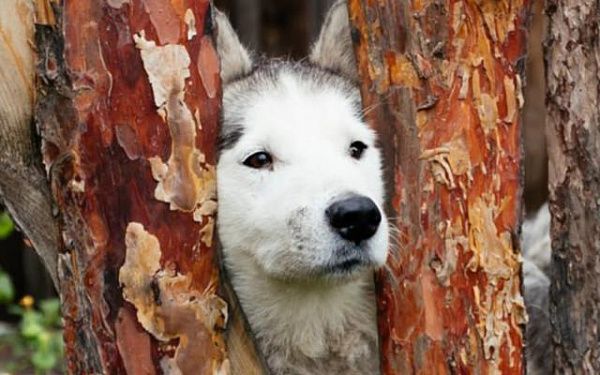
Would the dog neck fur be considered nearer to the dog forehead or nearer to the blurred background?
the dog forehead

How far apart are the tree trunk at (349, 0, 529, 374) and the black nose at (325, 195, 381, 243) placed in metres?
0.25

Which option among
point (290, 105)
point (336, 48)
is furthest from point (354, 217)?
point (336, 48)

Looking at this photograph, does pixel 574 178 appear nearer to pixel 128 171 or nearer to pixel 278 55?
pixel 128 171

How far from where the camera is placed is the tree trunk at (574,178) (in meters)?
4.78

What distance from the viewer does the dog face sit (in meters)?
4.41

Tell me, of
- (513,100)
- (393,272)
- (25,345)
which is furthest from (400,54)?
(25,345)

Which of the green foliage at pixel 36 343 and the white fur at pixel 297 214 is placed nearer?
the white fur at pixel 297 214

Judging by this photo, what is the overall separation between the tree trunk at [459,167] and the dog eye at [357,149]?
38 cm

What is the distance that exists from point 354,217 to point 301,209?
0.21m

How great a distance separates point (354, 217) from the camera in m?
4.33

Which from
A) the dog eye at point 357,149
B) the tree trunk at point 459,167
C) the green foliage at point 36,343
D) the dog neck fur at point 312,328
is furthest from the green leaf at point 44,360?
the tree trunk at point 459,167

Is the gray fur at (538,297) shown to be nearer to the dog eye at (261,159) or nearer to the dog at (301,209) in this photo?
the dog at (301,209)

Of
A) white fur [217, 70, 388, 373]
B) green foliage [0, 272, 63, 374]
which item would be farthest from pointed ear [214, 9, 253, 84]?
green foliage [0, 272, 63, 374]

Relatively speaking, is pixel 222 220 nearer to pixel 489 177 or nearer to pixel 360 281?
pixel 360 281
